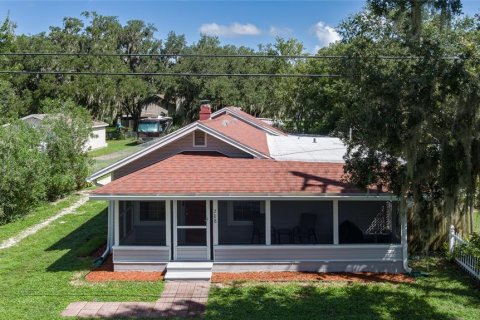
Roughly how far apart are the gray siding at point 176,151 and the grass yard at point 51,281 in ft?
9.45

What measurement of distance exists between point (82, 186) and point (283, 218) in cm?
1552

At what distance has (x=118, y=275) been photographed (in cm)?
1383

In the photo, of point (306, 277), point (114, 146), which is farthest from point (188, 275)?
point (114, 146)

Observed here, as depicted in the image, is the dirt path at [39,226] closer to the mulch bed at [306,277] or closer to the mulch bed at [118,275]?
the mulch bed at [118,275]

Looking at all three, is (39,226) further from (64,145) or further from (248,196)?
(248,196)

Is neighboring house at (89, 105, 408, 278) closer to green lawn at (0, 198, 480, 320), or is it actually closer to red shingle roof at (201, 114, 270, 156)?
red shingle roof at (201, 114, 270, 156)

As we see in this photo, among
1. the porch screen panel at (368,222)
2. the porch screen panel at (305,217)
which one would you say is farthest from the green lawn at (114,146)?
the porch screen panel at (368,222)

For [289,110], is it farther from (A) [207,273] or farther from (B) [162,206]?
(A) [207,273]

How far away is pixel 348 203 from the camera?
16125mm

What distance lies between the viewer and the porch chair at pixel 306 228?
50.6 feet

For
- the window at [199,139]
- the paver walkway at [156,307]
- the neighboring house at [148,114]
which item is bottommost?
the paver walkway at [156,307]

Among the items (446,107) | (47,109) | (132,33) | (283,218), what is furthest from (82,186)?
(132,33)

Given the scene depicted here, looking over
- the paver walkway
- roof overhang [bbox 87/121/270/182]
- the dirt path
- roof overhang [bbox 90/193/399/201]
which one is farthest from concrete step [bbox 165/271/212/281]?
the dirt path

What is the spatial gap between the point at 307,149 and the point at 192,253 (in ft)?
21.6
